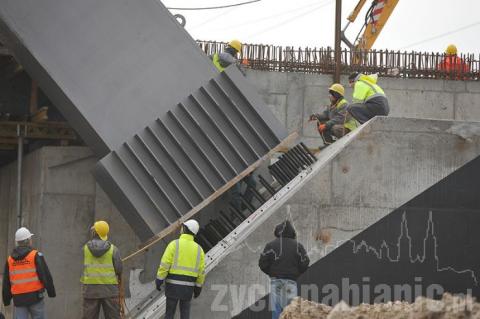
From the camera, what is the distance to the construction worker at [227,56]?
651 inches

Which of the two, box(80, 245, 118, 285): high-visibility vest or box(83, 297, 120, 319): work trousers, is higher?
box(80, 245, 118, 285): high-visibility vest

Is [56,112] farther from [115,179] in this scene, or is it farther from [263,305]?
[263,305]

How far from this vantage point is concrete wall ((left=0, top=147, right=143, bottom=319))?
1602 centimetres

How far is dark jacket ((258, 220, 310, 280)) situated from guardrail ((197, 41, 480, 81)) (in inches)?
275

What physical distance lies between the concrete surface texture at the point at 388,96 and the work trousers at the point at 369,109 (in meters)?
2.55

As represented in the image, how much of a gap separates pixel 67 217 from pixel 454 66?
7235 millimetres

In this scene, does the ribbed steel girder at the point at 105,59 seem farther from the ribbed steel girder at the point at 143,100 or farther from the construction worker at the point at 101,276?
the construction worker at the point at 101,276

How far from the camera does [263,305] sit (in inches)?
509

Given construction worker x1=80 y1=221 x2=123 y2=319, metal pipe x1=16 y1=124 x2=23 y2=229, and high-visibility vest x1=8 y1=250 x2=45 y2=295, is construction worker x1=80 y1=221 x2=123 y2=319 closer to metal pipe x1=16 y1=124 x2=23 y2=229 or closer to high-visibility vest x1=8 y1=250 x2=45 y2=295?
high-visibility vest x1=8 y1=250 x2=45 y2=295

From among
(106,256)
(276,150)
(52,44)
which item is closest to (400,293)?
(276,150)

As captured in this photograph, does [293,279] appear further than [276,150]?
No

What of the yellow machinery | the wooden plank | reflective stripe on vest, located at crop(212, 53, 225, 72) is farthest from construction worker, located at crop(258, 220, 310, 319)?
the yellow machinery

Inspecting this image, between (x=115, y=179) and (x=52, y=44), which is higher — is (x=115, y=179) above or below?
below

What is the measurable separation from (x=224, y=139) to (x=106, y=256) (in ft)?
10.5
